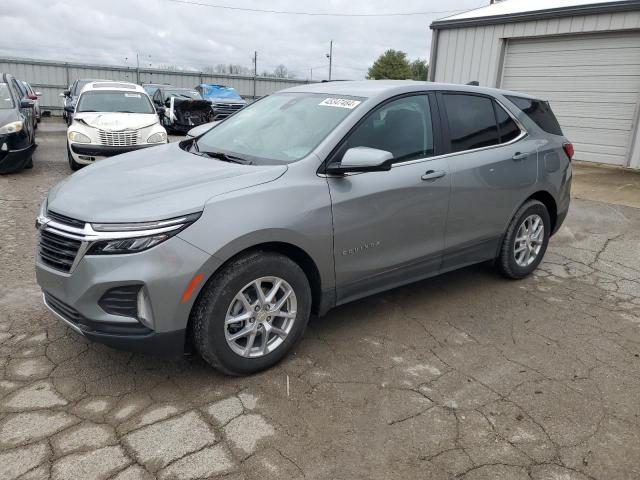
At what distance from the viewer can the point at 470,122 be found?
416 cm

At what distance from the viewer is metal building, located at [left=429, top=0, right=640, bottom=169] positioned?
32.7 feet

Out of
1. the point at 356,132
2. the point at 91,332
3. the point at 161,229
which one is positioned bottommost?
the point at 91,332

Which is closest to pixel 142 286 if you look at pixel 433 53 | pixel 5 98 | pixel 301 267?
pixel 301 267

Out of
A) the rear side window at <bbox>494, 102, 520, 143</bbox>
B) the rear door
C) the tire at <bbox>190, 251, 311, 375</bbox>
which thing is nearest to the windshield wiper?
the tire at <bbox>190, 251, 311, 375</bbox>

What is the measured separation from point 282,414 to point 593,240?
4956 mm

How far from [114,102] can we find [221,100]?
28.8 feet

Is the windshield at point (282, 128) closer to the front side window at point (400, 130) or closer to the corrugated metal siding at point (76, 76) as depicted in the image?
the front side window at point (400, 130)

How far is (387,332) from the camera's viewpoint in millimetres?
3725

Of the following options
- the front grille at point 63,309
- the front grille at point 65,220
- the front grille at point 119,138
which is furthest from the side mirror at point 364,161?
the front grille at point 119,138

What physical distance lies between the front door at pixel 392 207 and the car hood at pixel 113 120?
22.3ft

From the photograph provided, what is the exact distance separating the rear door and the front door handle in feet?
0.44

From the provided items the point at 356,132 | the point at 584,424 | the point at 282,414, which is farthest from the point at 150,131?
the point at 584,424

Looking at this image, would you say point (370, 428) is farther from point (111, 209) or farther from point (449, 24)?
point (449, 24)

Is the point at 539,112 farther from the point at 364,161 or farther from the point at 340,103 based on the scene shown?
the point at 364,161
